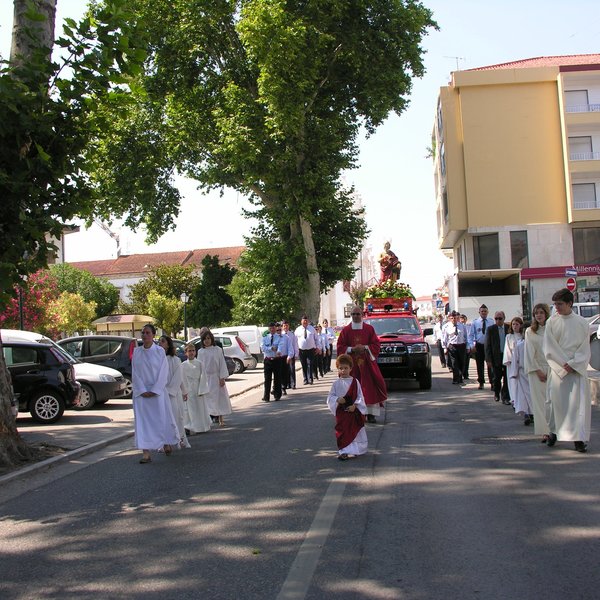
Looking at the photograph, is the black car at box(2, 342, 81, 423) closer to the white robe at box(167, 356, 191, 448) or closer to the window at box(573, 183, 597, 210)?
the white robe at box(167, 356, 191, 448)

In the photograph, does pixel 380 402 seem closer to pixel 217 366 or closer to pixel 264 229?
pixel 217 366

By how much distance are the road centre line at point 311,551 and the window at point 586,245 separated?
42010 millimetres

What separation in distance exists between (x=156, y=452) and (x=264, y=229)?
27509 mm

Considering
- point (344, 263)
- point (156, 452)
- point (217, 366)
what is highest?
point (344, 263)

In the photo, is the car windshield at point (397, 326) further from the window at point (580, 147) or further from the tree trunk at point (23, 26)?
the window at point (580, 147)

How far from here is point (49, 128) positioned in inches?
357

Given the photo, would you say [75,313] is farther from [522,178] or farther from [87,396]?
[87,396]

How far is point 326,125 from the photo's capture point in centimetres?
3155

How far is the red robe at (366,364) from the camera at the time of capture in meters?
12.1

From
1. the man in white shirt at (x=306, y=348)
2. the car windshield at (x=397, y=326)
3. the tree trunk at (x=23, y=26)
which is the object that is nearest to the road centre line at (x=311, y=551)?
the tree trunk at (x=23, y=26)

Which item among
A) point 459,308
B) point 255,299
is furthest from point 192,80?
point 459,308

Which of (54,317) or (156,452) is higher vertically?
(54,317)

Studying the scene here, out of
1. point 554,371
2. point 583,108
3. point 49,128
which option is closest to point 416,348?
point 554,371

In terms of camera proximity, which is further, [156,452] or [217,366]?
[217,366]
